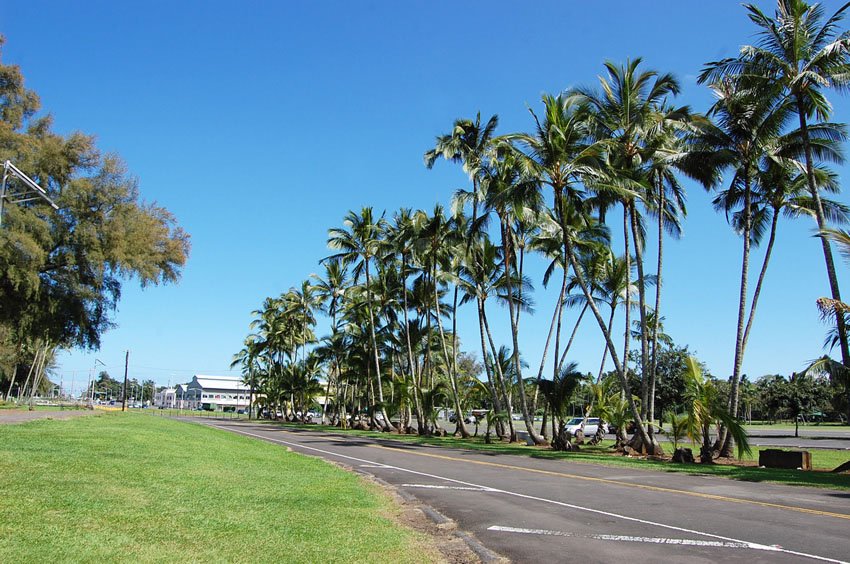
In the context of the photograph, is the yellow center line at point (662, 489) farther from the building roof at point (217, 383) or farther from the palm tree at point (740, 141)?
the building roof at point (217, 383)

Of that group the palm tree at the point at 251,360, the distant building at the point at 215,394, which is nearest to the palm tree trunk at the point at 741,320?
the palm tree at the point at 251,360

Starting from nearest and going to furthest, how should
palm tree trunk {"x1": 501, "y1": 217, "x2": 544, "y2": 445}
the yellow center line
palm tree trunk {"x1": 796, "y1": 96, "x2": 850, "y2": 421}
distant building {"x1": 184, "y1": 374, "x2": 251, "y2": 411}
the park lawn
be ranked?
the yellow center line → the park lawn → palm tree trunk {"x1": 796, "y1": 96, "x2": 850, "y2": 421} → palm tree trunk {"x1": 501, "y1": 217, "x2": 544, "y2": 445} → distant building {"x1": 184, "y1": 374, "x2": 251, "y2": 411}

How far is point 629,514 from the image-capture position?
1088 cm

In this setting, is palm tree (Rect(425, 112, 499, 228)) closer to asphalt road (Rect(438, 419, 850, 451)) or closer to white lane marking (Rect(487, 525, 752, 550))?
asphalt road (Rect(438, 419, 850, 451))

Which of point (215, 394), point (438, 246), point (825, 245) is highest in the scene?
point (438, 246)

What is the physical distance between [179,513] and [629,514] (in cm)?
716

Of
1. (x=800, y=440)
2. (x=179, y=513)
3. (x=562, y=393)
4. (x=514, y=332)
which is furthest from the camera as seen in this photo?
(x=800, y=440)

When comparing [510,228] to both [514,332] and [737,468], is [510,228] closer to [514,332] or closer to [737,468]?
[514,332]

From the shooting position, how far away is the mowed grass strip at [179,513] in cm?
638

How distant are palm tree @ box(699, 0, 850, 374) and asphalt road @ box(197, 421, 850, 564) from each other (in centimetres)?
866

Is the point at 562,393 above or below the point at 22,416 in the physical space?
above

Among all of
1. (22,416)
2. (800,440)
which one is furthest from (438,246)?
(800,440)

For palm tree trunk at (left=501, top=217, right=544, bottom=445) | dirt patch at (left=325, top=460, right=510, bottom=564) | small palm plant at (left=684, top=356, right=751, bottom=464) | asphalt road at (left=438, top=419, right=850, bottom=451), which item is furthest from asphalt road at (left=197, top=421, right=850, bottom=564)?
asphalt road at (left=438, top=419, right=850, bottom=451)

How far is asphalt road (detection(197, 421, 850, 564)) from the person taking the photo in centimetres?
804
